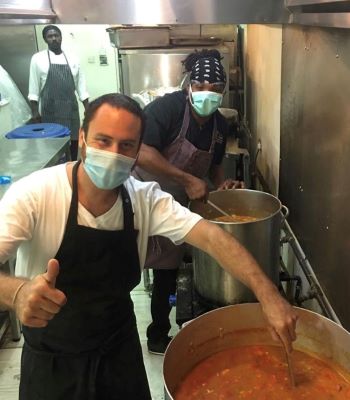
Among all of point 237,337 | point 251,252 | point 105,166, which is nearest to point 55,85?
point 251,252

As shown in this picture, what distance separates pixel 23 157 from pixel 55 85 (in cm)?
205

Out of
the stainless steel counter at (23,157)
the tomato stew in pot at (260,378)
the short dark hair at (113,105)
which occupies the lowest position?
the tomato stew in pot at (260,378)

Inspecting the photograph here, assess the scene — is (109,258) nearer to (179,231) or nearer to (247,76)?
(179,231)

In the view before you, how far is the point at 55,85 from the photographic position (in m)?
4.66

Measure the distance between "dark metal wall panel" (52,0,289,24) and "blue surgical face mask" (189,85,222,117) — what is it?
0.31m

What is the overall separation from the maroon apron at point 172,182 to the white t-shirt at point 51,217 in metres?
0.76

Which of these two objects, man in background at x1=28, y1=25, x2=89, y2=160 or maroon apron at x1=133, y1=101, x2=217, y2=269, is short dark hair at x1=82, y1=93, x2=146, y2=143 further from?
man in background at x1=28, y1=25, x2=89, y2=160

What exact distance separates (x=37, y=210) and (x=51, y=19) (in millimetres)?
1137

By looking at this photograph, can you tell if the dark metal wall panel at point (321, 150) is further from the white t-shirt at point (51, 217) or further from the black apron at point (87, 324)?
the black apron at point (87, 324)

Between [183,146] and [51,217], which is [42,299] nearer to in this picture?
[51,217]

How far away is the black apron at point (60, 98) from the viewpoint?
462 cm

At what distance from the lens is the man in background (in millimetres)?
4555

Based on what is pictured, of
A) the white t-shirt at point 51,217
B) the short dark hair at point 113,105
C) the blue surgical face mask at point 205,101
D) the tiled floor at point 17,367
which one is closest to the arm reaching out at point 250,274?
the white t-shirt at point 51,217

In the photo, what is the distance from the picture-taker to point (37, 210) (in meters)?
1.09
